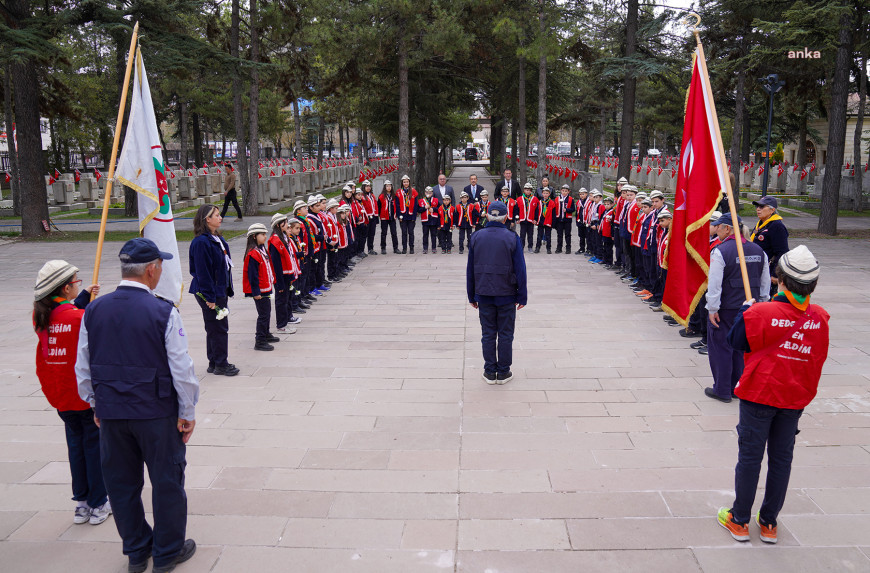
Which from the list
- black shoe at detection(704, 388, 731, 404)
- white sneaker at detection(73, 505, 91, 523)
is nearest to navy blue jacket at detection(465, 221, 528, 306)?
black shoe at detection(704, 388, 731, 404)

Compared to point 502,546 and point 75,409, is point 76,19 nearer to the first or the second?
point 75,409

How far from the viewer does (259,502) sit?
202 inches

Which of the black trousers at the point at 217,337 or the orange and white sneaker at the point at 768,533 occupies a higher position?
the black trousers at the point at 217,337

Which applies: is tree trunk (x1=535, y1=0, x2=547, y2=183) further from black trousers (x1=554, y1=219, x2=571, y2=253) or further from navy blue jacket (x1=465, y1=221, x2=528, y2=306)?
navy blue jacket (x1=465, y1=221, x2=528, y2=306)

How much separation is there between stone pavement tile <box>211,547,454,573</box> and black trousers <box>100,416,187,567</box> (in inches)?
10.8

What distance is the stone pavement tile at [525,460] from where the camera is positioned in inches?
223

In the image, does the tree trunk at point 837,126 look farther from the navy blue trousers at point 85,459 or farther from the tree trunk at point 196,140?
the tree trunk at point 196,140

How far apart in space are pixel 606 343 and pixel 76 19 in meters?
16.2

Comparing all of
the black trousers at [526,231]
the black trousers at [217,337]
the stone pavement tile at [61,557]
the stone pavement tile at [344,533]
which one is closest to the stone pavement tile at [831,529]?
the stone pavement tile at [344,533]

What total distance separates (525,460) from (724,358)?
8.76 feet

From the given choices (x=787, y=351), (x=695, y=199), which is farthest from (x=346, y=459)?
(x=695, y=199)

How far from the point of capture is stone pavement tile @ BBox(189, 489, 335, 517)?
16.4 feet

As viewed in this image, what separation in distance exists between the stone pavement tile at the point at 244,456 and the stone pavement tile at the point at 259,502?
1.63 feet

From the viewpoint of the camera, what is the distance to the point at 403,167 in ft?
82.9
